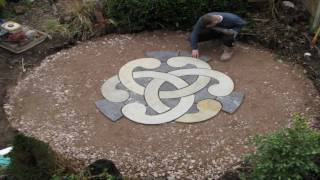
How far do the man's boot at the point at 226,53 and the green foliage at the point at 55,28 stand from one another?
8.11 ft

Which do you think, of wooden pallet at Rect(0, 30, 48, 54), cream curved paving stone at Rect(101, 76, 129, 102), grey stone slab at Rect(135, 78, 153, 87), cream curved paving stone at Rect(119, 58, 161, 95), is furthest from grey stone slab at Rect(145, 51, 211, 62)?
wooden pallet at Rect(0, 30, 48, 54)

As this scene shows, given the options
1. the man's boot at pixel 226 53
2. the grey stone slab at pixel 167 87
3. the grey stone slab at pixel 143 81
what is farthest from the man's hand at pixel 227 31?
the grey stone slab at pixel 143 81

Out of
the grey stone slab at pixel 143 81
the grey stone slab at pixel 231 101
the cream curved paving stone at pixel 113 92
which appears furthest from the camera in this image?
the grey stone slab at pixel 143 81

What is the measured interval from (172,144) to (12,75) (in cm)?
274

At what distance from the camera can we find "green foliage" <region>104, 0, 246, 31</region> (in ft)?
25.4

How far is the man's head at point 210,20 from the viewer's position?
23.9ft

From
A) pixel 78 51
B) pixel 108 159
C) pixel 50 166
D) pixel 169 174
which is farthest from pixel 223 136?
pixel 78 51

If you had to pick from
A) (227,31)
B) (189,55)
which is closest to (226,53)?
(227,31)

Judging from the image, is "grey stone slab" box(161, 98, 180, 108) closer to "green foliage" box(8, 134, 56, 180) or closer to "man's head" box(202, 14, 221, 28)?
"man's head" box(202, 14, 221, 28)

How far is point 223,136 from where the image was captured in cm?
618

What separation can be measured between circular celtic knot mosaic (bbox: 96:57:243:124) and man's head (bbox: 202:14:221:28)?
58cm

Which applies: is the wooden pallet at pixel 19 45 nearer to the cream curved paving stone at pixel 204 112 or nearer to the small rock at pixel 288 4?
the cream curved paving stone at pixel 204 112

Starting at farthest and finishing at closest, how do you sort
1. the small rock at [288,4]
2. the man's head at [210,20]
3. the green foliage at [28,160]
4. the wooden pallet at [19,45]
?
the small rock at [288,4] < the wooden pallet at [19,45] < the man's head at [210,20] < the green foliage at [28,160]

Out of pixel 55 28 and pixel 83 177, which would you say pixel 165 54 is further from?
pixel 83 177
